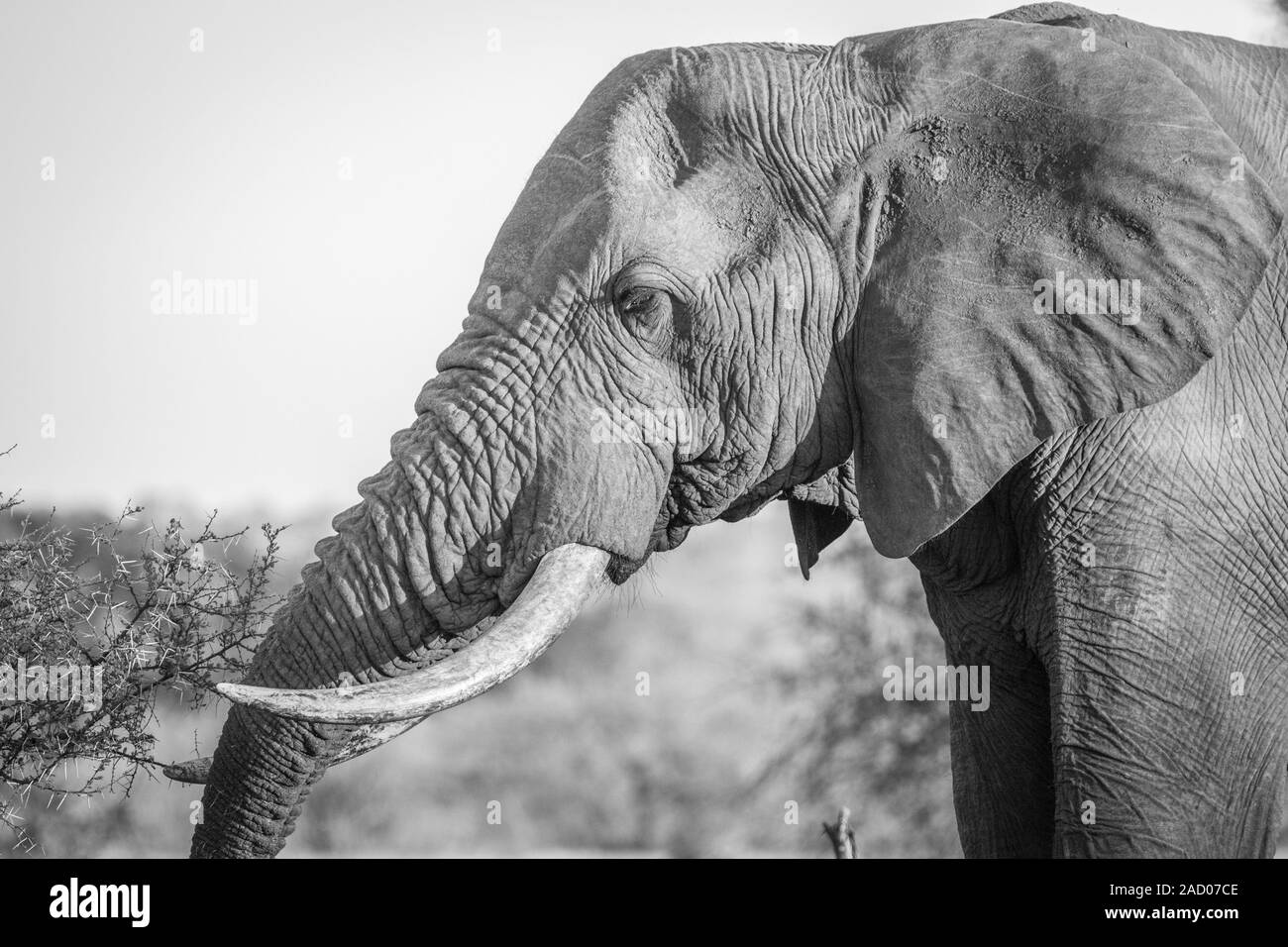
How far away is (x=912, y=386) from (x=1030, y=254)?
0.45 m

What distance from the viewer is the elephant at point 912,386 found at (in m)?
4.45

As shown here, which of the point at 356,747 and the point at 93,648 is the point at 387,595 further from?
the point at 93,648

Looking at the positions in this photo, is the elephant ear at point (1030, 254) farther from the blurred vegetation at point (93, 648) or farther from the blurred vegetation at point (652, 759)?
the blurred vegetation at point (652, 759)

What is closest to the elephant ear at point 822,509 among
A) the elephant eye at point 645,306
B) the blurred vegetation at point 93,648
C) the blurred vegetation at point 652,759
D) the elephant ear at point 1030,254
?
the elephant ear at point 1030,254

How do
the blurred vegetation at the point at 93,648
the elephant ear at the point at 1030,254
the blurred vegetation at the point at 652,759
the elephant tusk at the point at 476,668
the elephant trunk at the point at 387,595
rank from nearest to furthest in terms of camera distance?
the elephant tusk at the point at 476,668, the elephant ear at the point at 1030,254, the elephant trunk at the point at 387,595, the blurred vegetation at the point at 93,648, the blurred vegetation at the point at 652,759

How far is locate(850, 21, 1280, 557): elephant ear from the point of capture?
175 inches

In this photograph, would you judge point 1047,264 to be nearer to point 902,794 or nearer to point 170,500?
point 902,794

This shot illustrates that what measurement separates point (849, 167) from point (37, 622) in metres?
2.72

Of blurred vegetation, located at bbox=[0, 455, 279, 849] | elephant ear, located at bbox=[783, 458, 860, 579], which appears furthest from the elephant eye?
blurred vegetation, located at bbox=[0, 455, 279, 849]

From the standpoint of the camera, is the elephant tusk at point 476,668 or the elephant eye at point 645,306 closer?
the elephant tusk at point 476,668

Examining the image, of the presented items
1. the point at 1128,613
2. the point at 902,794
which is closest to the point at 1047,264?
the point at 1128,613

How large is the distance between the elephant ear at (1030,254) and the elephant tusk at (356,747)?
1.33 metres

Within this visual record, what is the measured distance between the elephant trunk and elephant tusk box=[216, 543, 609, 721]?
0.06m

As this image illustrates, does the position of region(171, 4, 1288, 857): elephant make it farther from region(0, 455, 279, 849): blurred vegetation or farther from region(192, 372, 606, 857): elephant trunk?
region(0, 455, 279, 849): blurred vegetation
